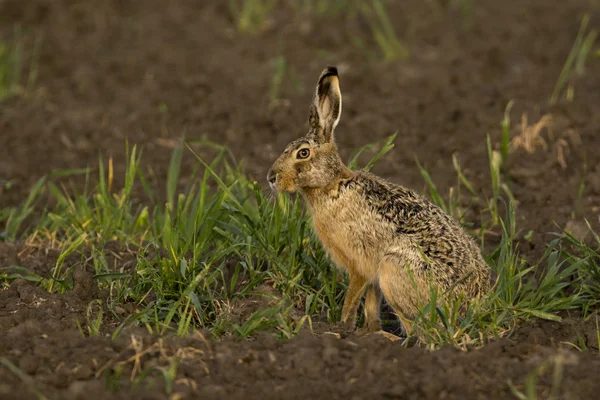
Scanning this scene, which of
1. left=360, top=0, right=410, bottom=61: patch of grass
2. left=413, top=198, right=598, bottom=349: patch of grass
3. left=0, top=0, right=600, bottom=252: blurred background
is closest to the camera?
left=413, top=198, right=598, bottom=349: patch of grass

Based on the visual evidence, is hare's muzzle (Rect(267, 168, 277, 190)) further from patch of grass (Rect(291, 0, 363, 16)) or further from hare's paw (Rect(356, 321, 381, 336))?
patch of grass (Rect(291, 0, 363, 16))

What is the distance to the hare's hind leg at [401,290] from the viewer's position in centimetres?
559

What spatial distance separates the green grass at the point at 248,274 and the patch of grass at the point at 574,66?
2.83 meters

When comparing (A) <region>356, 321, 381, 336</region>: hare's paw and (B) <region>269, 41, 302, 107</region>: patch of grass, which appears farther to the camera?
(B) <region>269, 41, 302, 107</region>: patch of grass

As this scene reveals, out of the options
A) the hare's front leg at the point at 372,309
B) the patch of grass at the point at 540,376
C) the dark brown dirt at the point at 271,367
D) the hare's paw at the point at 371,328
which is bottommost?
the hare's paw at the point at 371,328

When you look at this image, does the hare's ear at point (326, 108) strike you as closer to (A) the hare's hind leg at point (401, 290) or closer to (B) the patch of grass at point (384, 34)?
(A) the hare's hind leg at point (401, 290)

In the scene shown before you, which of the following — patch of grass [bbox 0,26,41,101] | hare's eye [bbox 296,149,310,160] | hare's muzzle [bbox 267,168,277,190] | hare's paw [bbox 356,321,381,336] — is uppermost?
hare's eye [bbox 296,149,310,160]

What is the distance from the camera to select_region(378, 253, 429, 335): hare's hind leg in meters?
5.59

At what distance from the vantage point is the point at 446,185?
7840mm

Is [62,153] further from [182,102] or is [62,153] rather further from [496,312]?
[496,312]

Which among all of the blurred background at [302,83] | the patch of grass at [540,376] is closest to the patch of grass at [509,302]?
the patch of grass at [540,376]

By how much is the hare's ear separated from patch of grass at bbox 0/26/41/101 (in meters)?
5.06

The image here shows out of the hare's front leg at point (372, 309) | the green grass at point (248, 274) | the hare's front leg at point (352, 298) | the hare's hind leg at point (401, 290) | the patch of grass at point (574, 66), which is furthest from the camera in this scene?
the patch of grass at point (574, 66)

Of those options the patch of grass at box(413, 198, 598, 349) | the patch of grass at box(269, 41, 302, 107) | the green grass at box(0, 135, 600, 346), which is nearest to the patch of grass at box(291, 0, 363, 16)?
the patch of grass at box(269, 41, 302, 107)
